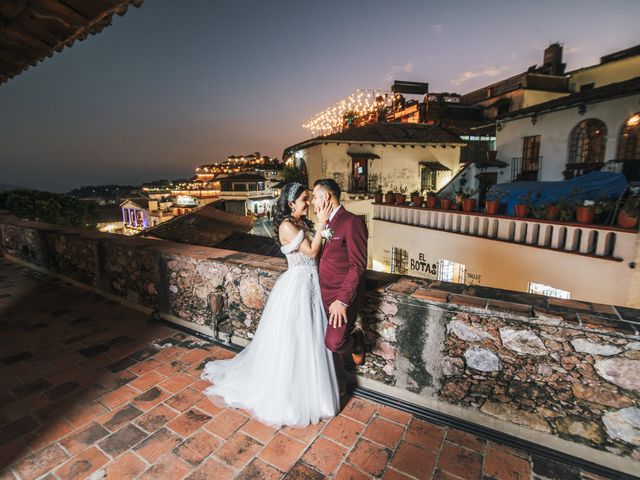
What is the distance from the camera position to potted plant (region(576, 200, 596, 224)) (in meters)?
6.68

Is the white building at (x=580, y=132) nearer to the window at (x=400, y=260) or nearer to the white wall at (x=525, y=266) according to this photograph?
the white wall at (x=525, y=266)

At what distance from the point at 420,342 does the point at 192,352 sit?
2496 mm

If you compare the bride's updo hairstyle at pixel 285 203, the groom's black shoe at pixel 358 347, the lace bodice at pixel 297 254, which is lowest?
the groom's black shoe at pixel 358 347

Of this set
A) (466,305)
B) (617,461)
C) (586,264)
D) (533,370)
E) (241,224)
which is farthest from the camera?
(241,224)

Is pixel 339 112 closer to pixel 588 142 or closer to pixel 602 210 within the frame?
pixel 588 142

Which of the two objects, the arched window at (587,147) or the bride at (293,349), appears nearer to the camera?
the bride at (293,349)

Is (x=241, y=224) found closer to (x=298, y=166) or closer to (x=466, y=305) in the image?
A: (x=298, y=166)

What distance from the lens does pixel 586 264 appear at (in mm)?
6688

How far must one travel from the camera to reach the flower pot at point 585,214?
6.69 meters

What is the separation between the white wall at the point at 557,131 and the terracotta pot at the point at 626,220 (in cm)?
706

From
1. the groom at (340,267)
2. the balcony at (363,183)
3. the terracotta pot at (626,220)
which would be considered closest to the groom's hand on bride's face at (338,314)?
the groom at (340,267)

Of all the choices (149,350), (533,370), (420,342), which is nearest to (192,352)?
(149,350)

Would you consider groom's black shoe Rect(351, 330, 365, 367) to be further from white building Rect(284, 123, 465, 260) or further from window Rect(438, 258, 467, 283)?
white building Rect(284, 123, 465, 260)

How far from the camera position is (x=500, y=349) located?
7.09 feet
